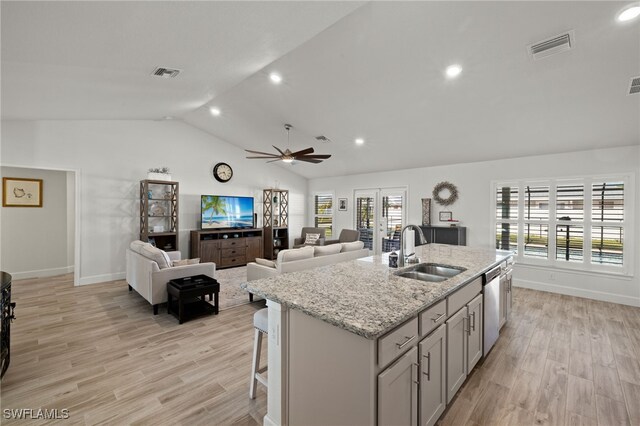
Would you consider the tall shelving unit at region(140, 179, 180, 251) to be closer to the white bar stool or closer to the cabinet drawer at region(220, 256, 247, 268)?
the cabinet drawer at region(220, 256, 247, 268)

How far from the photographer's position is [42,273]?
5.62 m

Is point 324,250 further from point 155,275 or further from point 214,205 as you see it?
point 214,205

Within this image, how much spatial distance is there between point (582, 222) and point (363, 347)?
211 inches

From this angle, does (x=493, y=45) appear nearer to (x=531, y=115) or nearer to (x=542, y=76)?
(x=542, y=76)

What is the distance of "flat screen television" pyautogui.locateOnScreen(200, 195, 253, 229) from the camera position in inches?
265

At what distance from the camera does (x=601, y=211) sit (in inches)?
178

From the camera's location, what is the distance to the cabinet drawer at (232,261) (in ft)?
21.9

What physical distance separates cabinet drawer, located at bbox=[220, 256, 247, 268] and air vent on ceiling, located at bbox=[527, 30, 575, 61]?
6409 mm

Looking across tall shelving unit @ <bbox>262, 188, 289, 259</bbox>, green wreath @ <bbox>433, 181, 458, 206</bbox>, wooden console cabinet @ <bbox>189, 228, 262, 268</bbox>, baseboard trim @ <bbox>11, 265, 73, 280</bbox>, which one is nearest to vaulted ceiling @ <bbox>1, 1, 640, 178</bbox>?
green wreath @ <bbox>433, 181, 458, 206</bbox>

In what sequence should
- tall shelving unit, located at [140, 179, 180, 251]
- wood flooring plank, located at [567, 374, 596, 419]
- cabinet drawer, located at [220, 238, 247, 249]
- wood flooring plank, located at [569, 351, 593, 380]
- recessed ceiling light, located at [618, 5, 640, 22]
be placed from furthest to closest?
1. cabinet drawer, located at [220, 238, 247, 249]
2. tall shelving unit, located at [140, 179, 180, 251]
3. wood flooring plank, located at [569, 351, 593, 380]
4. recessed ceiling light, located at [618, 5, 640, 22]
5. wood flooring plank, located at [567, 374, 596, 419]

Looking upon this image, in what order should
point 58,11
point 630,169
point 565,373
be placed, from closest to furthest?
point 58,11
point 565,373
point 630,169

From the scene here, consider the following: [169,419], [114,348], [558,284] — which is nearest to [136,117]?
[114,348]

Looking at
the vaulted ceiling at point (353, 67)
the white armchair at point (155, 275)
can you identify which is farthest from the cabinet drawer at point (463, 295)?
the white armchair at point (155, 275)

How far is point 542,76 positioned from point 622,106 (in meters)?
1.31
